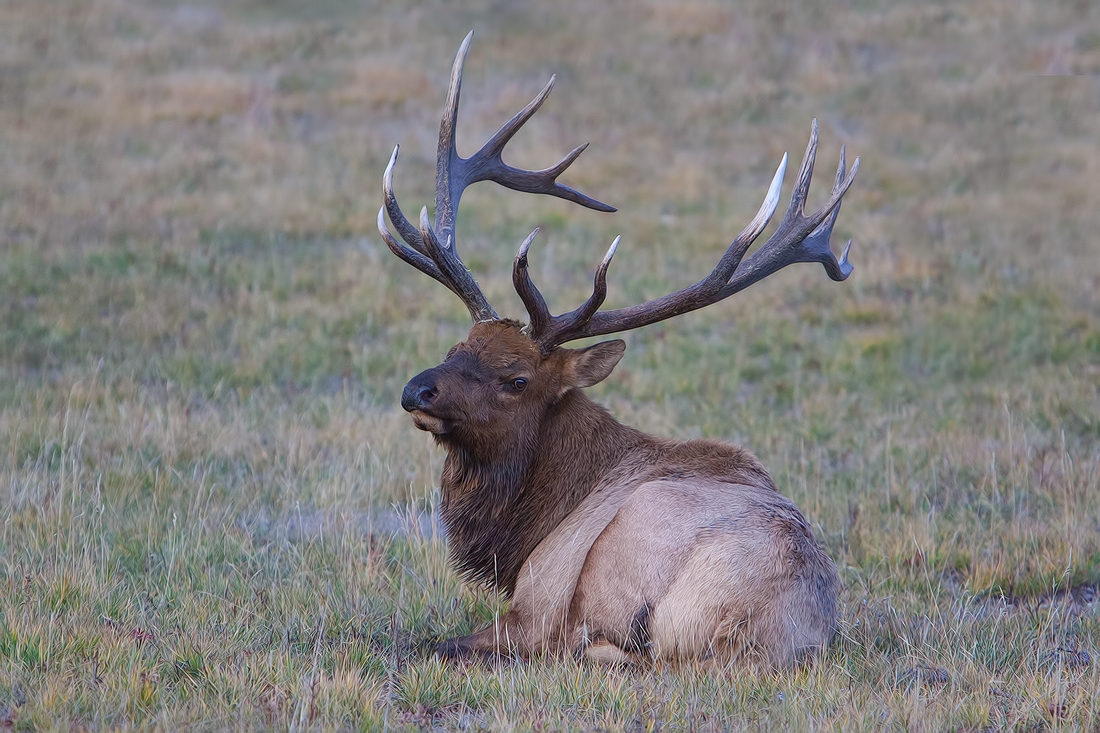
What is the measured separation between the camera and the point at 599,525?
5.16 meters

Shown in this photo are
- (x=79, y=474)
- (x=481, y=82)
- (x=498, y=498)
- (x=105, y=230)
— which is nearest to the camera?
(x=498, y=498)

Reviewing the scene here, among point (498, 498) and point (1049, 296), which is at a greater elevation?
point (1049, 296)

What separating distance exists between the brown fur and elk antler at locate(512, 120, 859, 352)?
114 mm

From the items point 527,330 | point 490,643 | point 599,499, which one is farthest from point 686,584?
point 527,330

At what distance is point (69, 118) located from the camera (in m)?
18.7

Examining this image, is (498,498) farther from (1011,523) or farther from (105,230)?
(105,230)

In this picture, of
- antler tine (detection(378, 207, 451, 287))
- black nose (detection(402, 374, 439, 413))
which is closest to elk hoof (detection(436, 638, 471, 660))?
black nose (detection(402, 374, 439, 413))

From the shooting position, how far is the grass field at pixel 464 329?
177 inches

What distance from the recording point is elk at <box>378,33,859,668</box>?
472 cm

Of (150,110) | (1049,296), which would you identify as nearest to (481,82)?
(150,110)

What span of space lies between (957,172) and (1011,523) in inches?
509

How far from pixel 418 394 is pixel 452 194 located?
1.51 metres

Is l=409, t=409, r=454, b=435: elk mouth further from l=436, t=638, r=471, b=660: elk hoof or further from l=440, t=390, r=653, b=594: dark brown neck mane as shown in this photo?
l=436, t=638, r=471, b=660: elk hoof

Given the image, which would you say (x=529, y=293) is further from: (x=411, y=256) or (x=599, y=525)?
(x=599, y=525)
